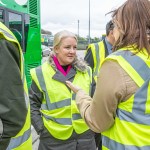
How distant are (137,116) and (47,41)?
35.0 meters

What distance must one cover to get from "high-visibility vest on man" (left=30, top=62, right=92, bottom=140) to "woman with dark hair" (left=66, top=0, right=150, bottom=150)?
3.07ft

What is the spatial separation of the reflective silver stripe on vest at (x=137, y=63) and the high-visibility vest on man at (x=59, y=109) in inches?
44.5

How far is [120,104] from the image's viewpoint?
1.87 meters

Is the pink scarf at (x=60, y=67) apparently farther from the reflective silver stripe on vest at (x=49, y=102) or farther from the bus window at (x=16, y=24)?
the bus window at (x=16, y=24)

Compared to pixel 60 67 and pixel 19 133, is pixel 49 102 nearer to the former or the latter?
pixel 60 67

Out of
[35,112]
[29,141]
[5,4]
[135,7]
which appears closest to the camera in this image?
[135,7]

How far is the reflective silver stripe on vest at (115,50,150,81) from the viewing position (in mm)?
1822

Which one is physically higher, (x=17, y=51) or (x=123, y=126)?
(x=17, y=51)

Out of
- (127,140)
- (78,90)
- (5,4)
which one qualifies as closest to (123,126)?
(127,140)

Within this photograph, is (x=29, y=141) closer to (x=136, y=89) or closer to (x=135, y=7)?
(x=136, y=89)

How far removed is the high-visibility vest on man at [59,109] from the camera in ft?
9.54

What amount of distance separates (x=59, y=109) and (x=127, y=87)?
3.95 ft

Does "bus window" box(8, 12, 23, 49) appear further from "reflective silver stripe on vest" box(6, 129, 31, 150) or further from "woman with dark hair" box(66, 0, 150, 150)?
"woman with dark hair" box(66, 0, 150, 150)

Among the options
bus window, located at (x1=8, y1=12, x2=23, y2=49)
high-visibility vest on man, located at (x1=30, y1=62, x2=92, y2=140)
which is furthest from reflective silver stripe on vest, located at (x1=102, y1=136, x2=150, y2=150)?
bus window, located at (x1=8, y1=12, x2=23, y2=49)
